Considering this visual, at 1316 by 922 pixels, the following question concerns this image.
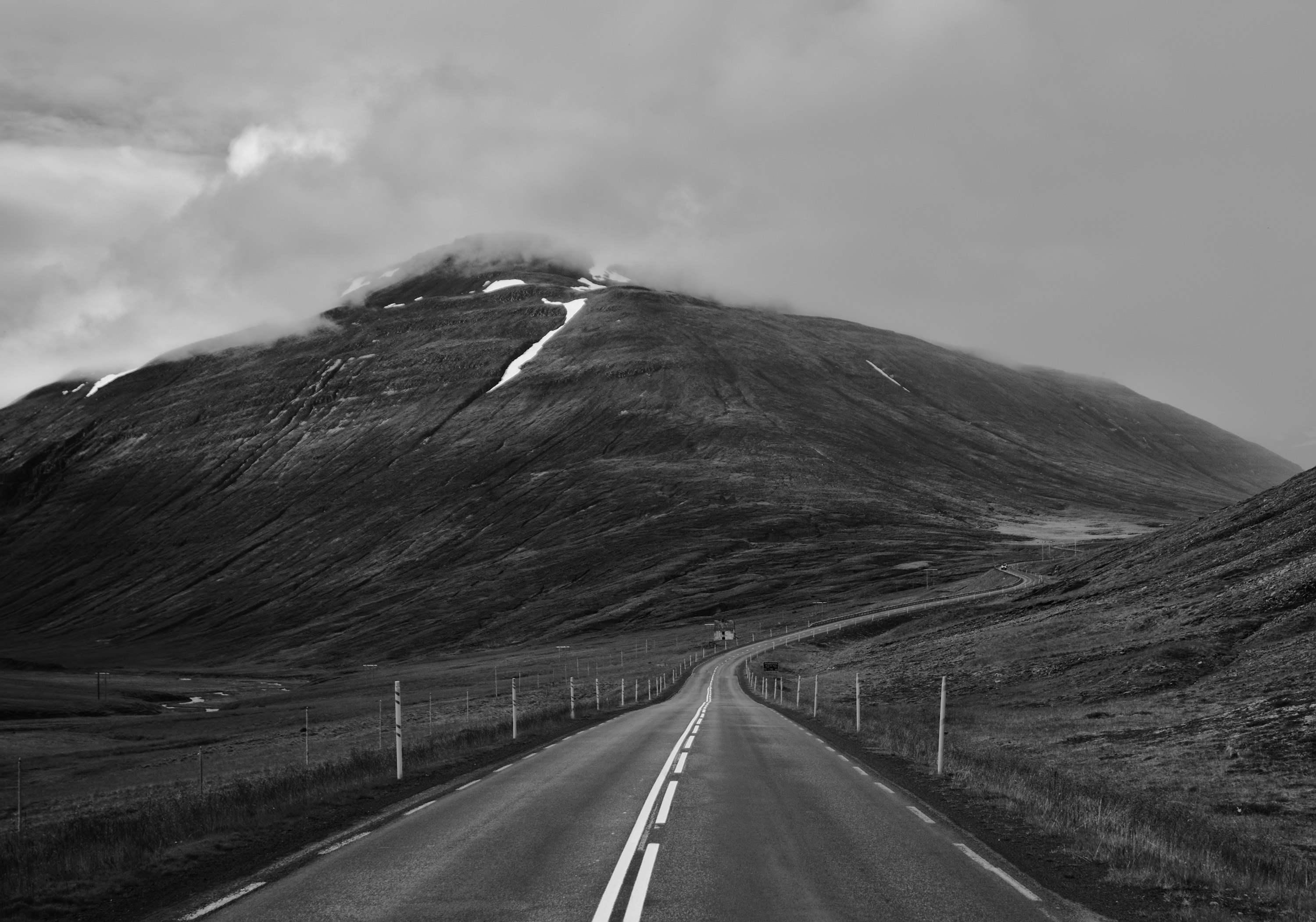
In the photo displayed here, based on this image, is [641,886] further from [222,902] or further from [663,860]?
[222,902]

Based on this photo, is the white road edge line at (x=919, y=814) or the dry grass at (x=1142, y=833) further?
the white road edge line at (x=919, y=814)

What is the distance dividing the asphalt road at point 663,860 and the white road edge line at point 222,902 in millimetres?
99

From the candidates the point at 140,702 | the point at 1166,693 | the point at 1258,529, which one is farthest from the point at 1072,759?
the point at 140,702

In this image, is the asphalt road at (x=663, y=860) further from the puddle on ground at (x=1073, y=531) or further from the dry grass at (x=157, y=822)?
the puddle on ground at (x=1073, y=531)

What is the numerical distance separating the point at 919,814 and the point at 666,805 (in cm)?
432

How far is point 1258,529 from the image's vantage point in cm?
5581

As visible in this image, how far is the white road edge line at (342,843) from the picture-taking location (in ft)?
48.5

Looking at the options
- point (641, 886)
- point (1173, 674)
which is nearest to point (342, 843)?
point (641, 886)

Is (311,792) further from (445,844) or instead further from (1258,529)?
(1258,529)

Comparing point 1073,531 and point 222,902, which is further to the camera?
point 1073,531

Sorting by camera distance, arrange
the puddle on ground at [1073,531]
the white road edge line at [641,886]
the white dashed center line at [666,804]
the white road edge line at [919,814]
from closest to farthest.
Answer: the white road edge line at [641,886], the white dashed center line at [666,804], the white road edge line at [919,814], the puddle on ground at [1073,531]

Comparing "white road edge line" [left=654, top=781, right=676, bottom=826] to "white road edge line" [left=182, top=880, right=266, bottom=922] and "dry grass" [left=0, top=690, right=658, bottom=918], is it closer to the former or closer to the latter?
"white road edge line" [left=182, top=880, right=266, bottom=922]

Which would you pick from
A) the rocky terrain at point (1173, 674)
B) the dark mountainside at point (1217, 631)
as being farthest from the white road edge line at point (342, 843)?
the dark mountainside at point (1217, 631)

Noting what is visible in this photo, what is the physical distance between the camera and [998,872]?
13359mm
